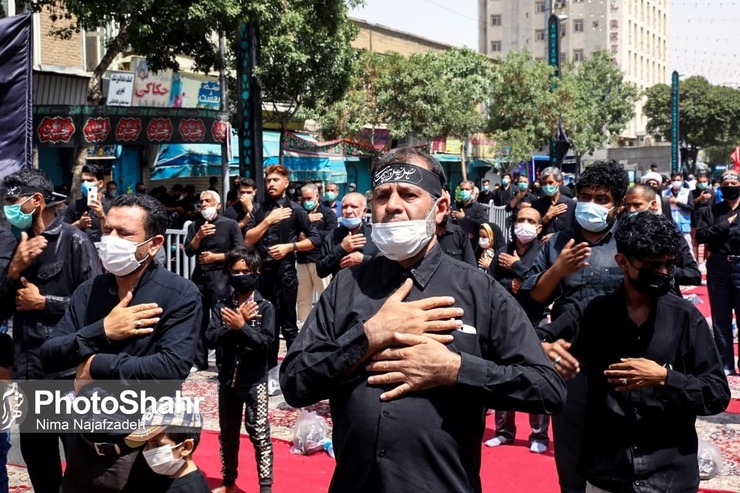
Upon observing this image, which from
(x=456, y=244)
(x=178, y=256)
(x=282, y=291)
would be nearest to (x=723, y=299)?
(x=456, y=244)

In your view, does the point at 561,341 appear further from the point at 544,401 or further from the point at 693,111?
the point at 693,111

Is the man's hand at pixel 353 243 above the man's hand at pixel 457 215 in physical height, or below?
below

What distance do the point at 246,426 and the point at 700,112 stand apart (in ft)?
236

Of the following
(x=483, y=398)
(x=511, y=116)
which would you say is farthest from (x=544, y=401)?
(x=511, y=116)

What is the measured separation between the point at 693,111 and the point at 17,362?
73.1m

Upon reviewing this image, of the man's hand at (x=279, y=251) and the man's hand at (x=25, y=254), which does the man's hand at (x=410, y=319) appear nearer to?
the man's hand at (x=25, y=254)

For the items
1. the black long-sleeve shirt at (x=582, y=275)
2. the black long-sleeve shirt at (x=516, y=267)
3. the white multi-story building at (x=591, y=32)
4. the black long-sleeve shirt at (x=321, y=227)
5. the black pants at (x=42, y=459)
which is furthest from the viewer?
the white multi-story building at (x=591, y=32)

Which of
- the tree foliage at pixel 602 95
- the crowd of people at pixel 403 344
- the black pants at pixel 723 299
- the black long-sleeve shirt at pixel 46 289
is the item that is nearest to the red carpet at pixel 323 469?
the crowd of people at pixel 403 344

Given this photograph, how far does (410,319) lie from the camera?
2699 mm

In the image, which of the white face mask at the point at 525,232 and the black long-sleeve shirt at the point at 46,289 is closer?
the black long-sleeve shirt at the point at 46,289

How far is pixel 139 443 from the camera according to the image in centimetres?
374

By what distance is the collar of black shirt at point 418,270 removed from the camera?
9.37 ft

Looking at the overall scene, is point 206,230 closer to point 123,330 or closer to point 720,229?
point 123,330

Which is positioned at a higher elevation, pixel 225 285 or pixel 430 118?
pixel 430 118
